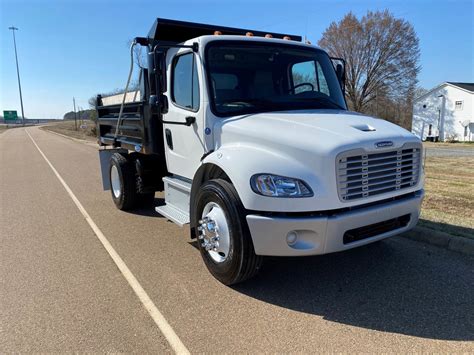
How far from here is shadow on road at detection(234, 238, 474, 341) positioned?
330 cm

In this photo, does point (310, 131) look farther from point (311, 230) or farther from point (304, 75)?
point (304, 75)

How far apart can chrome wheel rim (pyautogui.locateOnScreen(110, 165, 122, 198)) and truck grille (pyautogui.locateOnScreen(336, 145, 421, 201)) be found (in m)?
4.77

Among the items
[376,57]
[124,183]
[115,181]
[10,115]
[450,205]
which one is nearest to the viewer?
[450,205]

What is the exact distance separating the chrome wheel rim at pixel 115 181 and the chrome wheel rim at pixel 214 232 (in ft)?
11.2

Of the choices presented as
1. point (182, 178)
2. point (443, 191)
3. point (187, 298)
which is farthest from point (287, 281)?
point (443, 191)

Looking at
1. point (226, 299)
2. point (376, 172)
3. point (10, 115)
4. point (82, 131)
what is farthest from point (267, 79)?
point (10, 115)

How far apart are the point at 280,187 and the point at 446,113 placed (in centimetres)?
4866

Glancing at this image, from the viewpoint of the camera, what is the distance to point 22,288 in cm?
411

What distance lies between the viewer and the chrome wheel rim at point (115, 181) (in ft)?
23.9

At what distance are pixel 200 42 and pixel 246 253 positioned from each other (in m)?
2.53

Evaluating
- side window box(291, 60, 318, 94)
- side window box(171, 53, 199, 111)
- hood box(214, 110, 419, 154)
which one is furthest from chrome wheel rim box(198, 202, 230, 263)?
side window box(291, 60, 318, 94)

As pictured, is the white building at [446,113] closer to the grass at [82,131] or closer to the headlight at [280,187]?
the grass at [82,131]

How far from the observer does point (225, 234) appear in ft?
12.8

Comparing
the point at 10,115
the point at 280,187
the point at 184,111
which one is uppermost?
the point at 10,115
